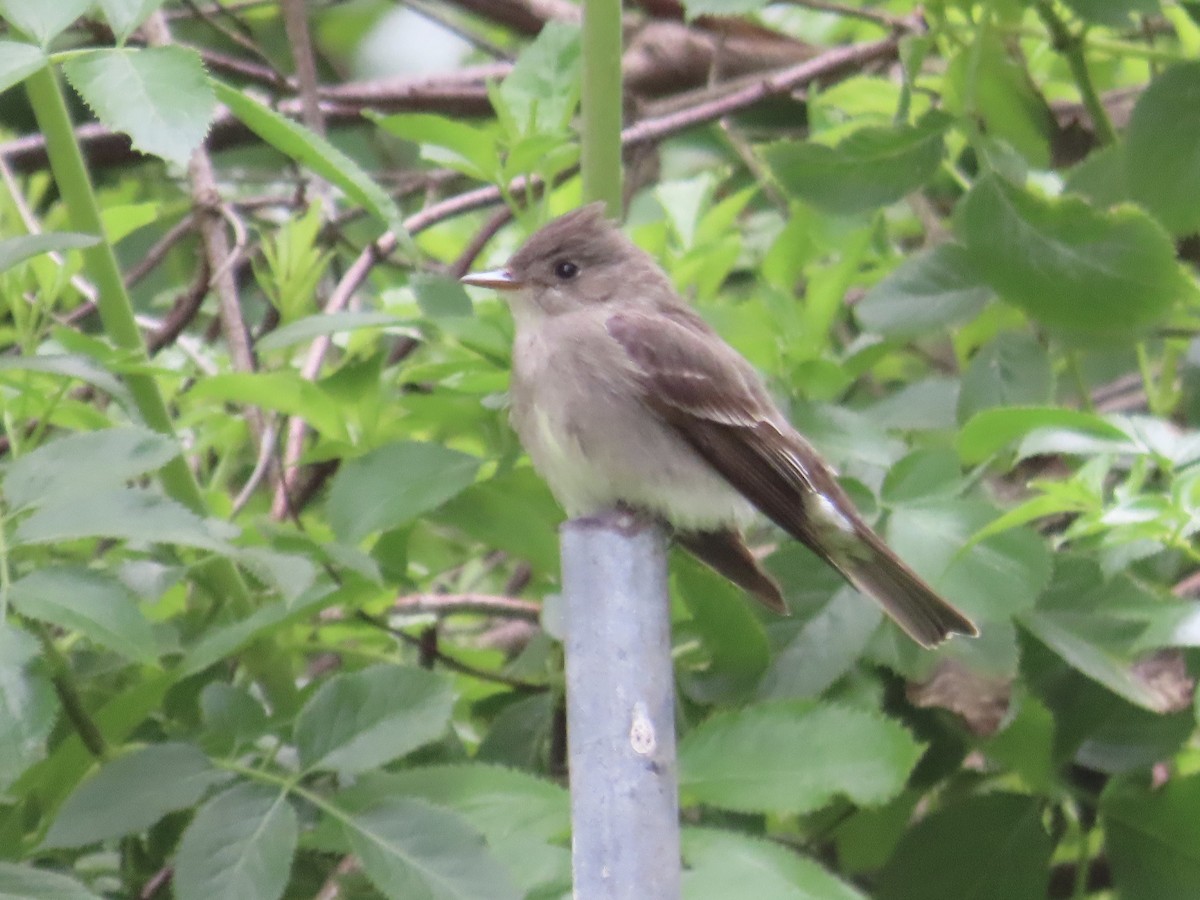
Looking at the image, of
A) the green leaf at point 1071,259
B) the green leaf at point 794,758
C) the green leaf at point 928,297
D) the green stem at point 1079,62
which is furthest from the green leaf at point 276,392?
the green stem at point 1079,62

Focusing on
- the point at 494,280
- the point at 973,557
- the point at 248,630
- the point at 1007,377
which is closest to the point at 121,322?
the point at 248,630

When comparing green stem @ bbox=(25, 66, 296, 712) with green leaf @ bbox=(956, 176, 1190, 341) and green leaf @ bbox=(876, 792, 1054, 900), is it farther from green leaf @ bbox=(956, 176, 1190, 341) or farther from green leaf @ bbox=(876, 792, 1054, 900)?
green leaf @ bbox=(956, 176, 1190, 341)

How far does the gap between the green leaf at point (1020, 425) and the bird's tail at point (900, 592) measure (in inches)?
6.5

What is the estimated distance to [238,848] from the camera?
145cm

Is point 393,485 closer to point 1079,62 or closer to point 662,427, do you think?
point 662,427

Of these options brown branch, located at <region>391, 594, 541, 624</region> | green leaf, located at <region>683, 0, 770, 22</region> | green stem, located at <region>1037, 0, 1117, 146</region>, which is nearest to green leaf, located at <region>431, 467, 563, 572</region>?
brown branch, located at <region>391, 594, 541, 624</region>

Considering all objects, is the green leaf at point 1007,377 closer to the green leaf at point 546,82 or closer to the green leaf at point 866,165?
the green leaf at point 866,165

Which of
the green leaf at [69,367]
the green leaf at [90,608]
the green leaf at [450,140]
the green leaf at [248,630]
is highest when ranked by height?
the green leaf at [450,140]

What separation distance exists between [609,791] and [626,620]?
0.13 meters

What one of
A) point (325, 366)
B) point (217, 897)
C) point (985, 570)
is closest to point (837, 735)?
point (985, 570)

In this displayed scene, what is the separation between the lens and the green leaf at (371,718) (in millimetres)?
1531

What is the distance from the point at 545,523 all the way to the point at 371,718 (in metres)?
0.40

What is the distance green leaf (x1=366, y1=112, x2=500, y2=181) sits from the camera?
1.89 m

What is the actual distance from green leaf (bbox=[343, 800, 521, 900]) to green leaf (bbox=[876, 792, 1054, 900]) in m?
0.67
